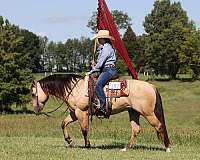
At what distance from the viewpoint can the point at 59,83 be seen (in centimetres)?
1402

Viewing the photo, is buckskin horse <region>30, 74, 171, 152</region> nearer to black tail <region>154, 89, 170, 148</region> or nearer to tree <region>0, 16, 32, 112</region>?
black tail <region>154, 89, 170, 148</region>

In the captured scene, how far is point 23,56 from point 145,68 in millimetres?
45437

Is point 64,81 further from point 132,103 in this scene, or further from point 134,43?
point 134,43

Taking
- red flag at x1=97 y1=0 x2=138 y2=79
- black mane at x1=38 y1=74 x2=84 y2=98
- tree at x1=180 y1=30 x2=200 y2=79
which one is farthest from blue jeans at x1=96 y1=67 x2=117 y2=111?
tree at x1=180 y1=30 x2=200 y2=79

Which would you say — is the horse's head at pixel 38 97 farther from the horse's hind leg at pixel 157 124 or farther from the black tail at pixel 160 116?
the black tail at pixel 160 116

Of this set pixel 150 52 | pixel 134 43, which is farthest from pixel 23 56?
pixel 134 43

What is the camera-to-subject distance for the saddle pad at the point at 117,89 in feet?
43.8

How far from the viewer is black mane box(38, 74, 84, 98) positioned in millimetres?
13898

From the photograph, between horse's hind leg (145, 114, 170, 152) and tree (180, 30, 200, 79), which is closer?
horse's hind leg (145, 114, 170, 152)

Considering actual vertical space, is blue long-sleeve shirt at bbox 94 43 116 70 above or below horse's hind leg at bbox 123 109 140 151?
above

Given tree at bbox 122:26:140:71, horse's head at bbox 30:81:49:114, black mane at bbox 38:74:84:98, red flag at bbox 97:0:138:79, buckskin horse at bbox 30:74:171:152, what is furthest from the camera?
tree at bbox 122:26:140:71

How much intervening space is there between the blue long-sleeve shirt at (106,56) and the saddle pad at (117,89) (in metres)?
0.55

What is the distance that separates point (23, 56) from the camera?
55688mm

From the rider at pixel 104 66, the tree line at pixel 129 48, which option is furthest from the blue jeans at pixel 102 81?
the tree line at pixel 129 48
